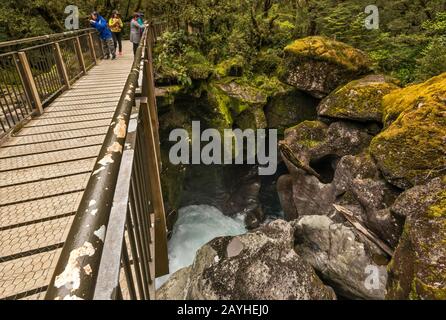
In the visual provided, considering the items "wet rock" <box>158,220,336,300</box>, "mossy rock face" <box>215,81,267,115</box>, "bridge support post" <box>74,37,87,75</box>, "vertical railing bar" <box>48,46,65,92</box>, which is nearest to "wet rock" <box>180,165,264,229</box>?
"mossy rock face" <box>215,81,267,115</box>

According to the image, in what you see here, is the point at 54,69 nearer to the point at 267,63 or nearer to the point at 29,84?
the point at 29,84

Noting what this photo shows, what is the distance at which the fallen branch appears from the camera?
5.88 metres

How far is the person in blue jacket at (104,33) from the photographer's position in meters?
10.3

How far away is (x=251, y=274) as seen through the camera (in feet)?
18.0

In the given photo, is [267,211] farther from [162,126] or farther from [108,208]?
[108,208]

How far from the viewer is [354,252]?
605 centimetres

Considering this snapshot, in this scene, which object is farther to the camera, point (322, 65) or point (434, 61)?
point (322, 65)

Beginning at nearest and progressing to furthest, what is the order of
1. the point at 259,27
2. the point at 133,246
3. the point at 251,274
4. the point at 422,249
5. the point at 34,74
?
the point at 133,246 < the point at 422,249 < the point at 251,274 < the point at 34,74 < the point at 259,27

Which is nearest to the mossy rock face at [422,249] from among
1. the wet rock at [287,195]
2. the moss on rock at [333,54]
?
the wet rock at [287,195]

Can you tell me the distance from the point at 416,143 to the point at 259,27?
9956 millimetres

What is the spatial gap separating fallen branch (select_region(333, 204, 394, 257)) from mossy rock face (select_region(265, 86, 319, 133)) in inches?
210

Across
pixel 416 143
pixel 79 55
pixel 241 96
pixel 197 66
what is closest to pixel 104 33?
pixel 79 55
